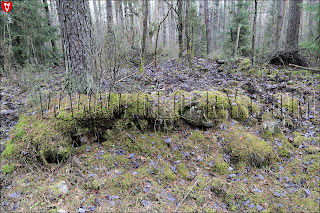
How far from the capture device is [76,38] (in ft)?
12.1

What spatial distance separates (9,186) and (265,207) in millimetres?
3272

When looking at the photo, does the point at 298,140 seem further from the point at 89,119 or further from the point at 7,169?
the point at 7,169

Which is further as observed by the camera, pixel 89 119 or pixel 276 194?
pixel 89 119

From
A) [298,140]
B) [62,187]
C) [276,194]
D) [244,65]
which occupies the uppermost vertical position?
[244,65]

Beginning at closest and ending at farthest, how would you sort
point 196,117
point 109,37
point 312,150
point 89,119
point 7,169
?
point 7,169 < point 89,119 < point 312,150 < point 196,117 < point 109,37

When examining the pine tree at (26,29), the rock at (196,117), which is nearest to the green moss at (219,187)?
the rock at (196,117)

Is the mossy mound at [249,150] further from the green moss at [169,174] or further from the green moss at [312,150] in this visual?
the green moss at [169,174]

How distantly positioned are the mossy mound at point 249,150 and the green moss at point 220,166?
22cm

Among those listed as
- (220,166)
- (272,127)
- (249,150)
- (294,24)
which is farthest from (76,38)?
(294,24)

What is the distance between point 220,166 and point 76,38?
370 cm

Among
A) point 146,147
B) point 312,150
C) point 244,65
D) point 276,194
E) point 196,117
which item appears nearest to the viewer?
point 276,194

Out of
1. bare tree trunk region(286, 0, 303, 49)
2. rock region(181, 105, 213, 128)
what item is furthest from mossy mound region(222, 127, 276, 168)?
bare tree trunk region(286, 0, 303, 49)

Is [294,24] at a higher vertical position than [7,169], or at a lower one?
higher

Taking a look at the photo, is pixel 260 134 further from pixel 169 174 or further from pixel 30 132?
pixel 30 132
